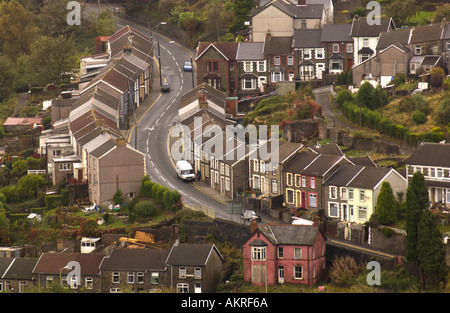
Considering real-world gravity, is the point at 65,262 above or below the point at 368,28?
below

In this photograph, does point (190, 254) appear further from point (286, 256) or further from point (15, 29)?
point (15, 29)

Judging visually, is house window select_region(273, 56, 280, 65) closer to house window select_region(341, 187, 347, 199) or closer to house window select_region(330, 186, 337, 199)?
house window select_region(330, 186, 337, 199)

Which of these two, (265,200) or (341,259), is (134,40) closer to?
(265,200)

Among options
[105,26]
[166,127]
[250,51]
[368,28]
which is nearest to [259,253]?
[166,127]

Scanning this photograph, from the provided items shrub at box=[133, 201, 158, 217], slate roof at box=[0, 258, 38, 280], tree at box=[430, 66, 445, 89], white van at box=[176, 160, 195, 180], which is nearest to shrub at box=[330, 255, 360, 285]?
shrub at box=[133, 201, 158, 217]

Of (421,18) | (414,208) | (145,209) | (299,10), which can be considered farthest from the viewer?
(421,18)

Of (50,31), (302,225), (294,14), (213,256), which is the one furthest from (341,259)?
(50,31)
